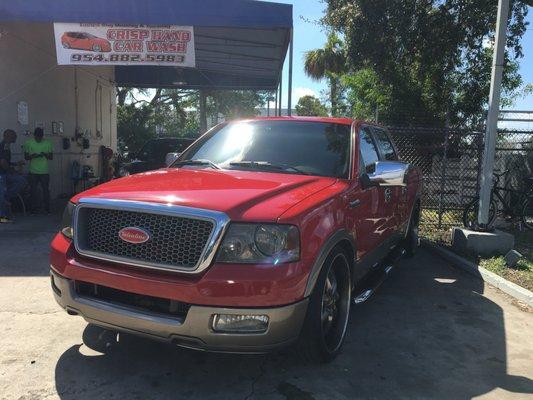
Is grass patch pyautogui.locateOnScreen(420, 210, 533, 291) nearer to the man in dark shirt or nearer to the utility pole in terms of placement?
the utility pole

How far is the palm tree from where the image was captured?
32.4 meters

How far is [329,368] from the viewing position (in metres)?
3.84

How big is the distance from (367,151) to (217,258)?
2.57m

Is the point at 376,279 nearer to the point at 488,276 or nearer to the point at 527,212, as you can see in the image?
the point at 488,276

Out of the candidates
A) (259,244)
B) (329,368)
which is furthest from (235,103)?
(259,244)

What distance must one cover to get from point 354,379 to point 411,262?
4.13m

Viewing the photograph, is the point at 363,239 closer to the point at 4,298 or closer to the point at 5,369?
the point at 5,369

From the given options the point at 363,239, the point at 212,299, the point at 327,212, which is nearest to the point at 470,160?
the point at 363,239

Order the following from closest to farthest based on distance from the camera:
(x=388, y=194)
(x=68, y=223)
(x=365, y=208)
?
(x=68, y=223)
(x=365, y=208)
(x=388, y=194)

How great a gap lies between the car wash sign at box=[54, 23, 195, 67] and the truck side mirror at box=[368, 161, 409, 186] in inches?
242

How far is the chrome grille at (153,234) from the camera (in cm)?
316

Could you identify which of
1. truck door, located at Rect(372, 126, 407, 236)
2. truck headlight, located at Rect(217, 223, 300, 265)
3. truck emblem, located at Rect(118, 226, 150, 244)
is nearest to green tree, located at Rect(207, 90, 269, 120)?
truck door, located at Rect(372, 126, 407, 236)

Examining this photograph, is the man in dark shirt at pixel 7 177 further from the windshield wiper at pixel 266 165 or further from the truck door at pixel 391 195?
the truck door at pixel 391 195

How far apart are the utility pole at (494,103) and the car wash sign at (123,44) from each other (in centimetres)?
526
